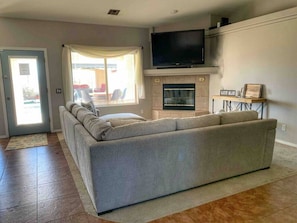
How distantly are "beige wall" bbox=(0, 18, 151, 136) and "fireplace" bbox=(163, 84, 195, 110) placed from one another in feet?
3.75

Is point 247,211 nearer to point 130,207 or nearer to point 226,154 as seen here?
point 226,154

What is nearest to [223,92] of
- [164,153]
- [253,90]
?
[253,90]

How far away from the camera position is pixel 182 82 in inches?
245

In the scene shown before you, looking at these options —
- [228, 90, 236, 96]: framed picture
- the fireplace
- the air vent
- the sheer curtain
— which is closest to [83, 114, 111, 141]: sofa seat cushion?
the air vent

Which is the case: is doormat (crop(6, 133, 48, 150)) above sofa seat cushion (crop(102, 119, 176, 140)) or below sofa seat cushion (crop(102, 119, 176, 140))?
below

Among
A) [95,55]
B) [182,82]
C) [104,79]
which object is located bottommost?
[182,82]

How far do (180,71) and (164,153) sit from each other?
12.8 ft

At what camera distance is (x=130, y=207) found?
2322mm

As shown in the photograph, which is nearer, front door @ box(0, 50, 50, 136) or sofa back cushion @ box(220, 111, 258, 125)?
sofa back cushion @ box(220, 111, 258, 125)

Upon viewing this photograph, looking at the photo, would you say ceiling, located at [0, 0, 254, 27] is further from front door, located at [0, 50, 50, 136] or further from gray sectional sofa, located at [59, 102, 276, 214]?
gray sectional sofa, located at [59, 102, 276, 214]

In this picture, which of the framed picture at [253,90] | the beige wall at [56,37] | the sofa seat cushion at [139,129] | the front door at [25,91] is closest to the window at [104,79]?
the beige wall at [56,37]

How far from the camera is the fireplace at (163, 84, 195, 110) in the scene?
6246 mm

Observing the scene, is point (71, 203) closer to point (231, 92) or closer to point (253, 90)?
point (253, 90)

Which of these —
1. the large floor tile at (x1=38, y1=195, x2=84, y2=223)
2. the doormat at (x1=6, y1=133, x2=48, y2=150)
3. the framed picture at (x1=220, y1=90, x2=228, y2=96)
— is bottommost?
the large floor tile at (x1=38, y1=195, x2=84, y2=223)
